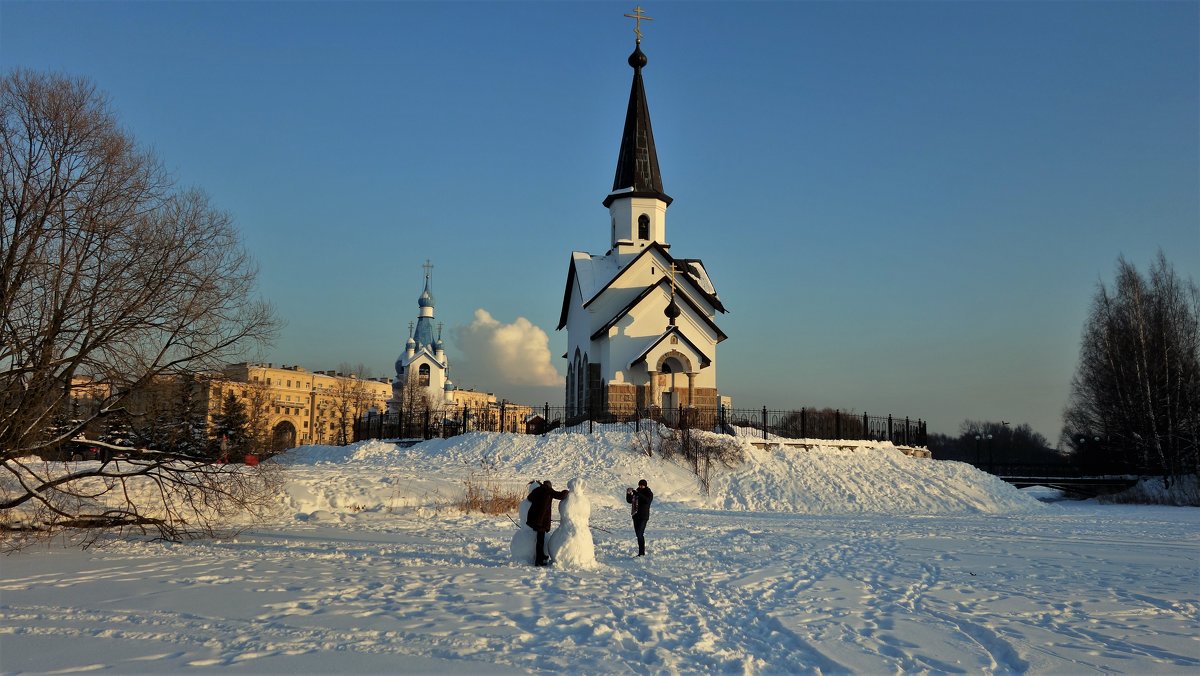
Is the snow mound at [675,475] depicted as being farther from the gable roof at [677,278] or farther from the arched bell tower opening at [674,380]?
the gable roof at [677,278]

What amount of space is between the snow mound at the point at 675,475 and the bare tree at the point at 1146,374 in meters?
12.8

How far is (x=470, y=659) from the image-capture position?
6.45 metres

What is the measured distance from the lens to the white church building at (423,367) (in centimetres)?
6869

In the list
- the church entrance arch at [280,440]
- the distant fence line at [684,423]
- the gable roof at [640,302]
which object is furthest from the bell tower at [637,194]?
the church entrance arch at [280,440]

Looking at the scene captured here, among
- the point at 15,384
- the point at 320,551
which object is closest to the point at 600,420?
the point at 320,551

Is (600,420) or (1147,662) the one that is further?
(600,420)

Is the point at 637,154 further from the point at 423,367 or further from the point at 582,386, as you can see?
the point at 423,367

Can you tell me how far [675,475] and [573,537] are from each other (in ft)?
46.2

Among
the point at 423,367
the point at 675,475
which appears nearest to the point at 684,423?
the point at 675,475

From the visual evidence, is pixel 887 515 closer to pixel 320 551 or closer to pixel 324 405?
pixel 320 551

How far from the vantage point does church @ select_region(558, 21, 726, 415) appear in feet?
110

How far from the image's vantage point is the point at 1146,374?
114 ft

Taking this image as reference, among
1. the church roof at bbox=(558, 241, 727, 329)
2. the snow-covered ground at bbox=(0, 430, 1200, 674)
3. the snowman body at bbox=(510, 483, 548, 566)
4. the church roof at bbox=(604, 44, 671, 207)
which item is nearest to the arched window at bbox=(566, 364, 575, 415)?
the church roof at bbox=(558, 241, 727, 329)

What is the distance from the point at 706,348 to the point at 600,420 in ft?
20.5
